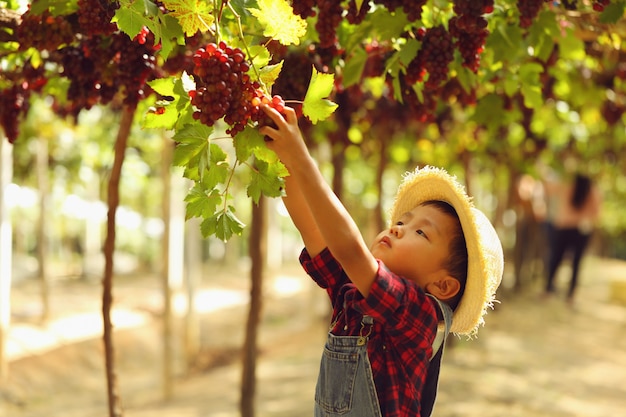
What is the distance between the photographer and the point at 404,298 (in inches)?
66.4

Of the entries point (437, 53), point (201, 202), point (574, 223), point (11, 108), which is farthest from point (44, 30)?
point (574, 223)

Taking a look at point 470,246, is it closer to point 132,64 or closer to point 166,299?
point 132,64

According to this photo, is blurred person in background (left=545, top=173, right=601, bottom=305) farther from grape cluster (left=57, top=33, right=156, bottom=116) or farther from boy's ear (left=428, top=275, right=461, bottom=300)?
grape cluster (left=57, top=33, right=156, bottom=116)

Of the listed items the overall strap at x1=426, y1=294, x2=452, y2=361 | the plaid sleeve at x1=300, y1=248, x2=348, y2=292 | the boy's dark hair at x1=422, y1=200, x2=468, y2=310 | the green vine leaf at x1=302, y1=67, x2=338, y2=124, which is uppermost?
the green vine leaf at x1=302, y1=67, x2=338, y2=124

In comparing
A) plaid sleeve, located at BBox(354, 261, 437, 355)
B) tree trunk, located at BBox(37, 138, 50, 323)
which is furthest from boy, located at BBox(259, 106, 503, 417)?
tree trunk, located at BBox(37, 138, 50, 323)

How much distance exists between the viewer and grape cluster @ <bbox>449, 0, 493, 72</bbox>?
5.90ft

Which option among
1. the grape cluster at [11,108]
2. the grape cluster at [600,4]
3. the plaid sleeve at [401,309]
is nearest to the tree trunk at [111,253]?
the grape cluster at [11,108]

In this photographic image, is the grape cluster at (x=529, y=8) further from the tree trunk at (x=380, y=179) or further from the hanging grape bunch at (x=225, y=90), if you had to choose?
the tree trunk at (x=380, y=179)

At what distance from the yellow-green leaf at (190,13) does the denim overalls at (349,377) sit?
2.79ft

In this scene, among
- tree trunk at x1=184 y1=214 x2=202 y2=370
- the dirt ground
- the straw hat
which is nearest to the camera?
the straw hat

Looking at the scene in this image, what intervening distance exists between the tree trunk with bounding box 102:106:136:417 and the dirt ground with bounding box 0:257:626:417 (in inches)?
85.5

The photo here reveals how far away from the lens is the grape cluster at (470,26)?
1.80 m

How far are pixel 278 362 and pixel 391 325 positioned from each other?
5.24 meters

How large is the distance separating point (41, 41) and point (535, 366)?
5.58 meters
